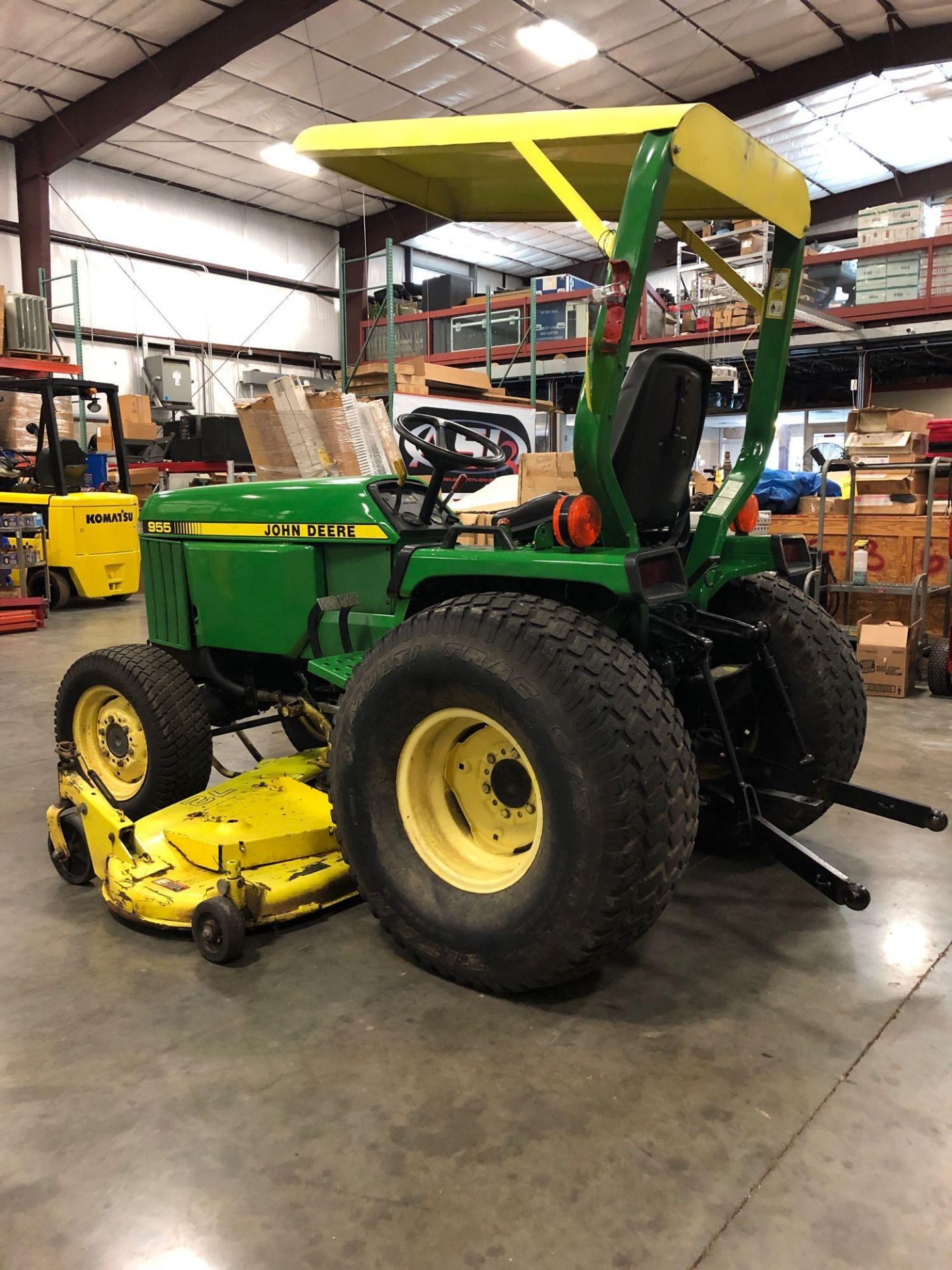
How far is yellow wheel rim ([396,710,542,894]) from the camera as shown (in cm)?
222

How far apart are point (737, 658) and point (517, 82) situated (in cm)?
1166

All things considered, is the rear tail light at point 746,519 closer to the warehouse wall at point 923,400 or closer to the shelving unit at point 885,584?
the shelving unit at point 885,584

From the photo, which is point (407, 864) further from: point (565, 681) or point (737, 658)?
point (737, 658)

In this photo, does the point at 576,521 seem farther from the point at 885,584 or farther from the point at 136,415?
the point at 136,415

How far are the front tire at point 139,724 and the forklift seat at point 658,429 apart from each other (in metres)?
1.60

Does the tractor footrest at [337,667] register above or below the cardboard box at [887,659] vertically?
above

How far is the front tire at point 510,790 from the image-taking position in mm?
1931

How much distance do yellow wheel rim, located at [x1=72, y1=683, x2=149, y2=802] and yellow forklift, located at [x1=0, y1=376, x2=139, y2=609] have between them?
6323mm

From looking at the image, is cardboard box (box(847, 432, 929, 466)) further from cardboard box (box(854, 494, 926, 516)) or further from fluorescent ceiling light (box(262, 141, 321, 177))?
fluorescent ceiling light (box(262, 141, 321, 177))

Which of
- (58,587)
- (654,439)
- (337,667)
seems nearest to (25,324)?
(58,587)

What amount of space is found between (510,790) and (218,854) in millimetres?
814

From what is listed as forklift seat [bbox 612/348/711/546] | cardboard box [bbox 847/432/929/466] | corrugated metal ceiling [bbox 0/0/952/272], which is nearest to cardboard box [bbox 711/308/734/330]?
corrugated metal ceiling [bbox 0/0/952/272]

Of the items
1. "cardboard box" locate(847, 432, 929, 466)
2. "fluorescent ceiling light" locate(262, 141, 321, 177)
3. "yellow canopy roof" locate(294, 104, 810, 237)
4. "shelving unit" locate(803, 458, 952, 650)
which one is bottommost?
"shelving unit" locate(803, 458, 952, 650)

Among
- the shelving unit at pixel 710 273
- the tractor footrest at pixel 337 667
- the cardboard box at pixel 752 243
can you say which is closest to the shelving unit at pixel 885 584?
the tractor footrest at pixel 337 667
